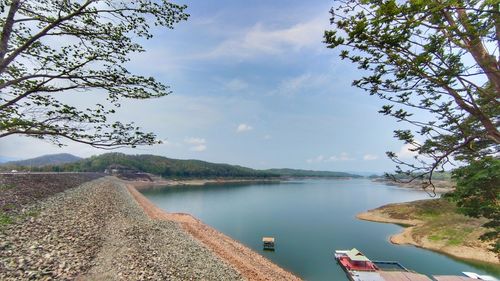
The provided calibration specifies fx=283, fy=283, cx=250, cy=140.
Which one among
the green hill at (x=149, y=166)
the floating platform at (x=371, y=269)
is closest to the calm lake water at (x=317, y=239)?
the floating platform at (x=371, y=269)

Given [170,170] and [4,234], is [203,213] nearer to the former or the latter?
[4,234]

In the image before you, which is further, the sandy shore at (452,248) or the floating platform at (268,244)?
the floating platform at (268,244)

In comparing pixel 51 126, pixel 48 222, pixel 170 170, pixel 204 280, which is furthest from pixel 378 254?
pixel 170 170

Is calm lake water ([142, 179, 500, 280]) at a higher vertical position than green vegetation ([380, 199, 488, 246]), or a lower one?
lower

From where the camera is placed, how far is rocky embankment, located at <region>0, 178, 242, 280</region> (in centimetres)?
1197

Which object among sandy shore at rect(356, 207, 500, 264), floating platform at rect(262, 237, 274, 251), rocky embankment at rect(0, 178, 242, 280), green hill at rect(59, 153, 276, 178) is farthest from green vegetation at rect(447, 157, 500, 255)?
green hill at rect(59, 153, 276, 178)

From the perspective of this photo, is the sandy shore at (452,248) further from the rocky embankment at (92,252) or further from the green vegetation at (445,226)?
the rocky embankment at (92,252)

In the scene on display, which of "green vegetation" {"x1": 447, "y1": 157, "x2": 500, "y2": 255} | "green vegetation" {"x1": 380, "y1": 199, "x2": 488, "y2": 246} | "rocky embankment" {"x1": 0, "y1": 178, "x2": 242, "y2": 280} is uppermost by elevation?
"green vegetation" {"x1": 447, "y1": 157, "x2": 500, "y2": 255}

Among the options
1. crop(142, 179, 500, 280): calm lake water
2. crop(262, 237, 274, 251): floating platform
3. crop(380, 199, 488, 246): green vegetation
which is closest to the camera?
crop(142, 179, 500, 280): calm lake water

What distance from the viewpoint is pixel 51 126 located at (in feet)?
19.6

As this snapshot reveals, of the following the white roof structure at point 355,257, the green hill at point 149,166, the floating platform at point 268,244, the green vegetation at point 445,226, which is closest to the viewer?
the white roof structure at point 355,257

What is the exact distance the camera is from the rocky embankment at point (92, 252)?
1197 cm

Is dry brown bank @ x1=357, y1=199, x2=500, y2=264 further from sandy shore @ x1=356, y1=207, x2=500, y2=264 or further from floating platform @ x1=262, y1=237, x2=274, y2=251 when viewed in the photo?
floating platform @ x1=262, y1=237, x2=274, y2=251

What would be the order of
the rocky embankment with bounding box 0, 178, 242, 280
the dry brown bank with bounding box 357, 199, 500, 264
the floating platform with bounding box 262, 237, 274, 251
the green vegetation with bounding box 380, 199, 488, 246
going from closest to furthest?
1. the rocky embankment with bounding box 0, 178, 242, 280
2. the dry brown bank with bounding box 357, 199, 500, 264
3. the floating platform with bounding box 262, 237, 274, 251
4. the green vegetation with bounding box 380, 199, 488, 246
